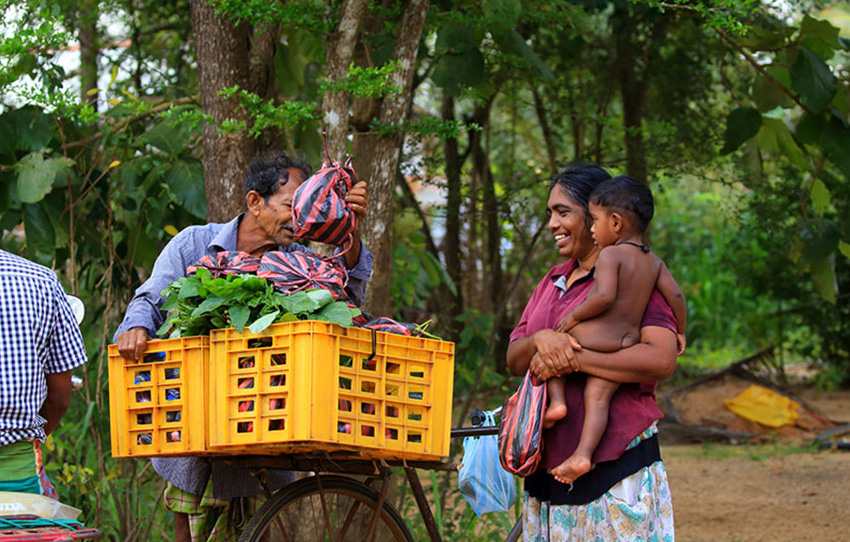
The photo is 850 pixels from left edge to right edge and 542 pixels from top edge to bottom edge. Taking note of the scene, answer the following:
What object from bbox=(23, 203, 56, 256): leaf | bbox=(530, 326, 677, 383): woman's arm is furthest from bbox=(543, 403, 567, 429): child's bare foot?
bbox=(23, 203, 56, 256): leaf

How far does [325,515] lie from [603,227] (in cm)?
142

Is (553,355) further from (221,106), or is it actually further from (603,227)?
(221,106)

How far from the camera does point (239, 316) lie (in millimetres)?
3680

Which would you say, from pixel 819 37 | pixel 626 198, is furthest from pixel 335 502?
pixel 819 37

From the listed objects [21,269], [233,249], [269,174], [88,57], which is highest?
[88,57]

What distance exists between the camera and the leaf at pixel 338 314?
3.68 metres

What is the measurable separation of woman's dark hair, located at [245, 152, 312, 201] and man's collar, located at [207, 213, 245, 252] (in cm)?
15

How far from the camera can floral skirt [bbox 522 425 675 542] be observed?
12.2 feet

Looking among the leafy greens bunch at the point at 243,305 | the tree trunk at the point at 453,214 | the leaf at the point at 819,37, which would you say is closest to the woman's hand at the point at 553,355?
the leafy greens bunch at the point at 243,305

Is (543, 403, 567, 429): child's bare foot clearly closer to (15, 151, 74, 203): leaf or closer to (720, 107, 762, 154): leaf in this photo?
(15, 151, 74, 203): leaf

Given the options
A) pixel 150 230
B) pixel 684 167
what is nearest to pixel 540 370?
pixel 150 230

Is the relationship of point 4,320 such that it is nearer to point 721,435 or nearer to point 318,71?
point 318,71

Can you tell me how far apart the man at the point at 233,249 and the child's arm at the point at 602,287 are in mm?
936

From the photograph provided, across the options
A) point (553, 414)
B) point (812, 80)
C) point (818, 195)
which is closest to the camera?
point (553, 414)
